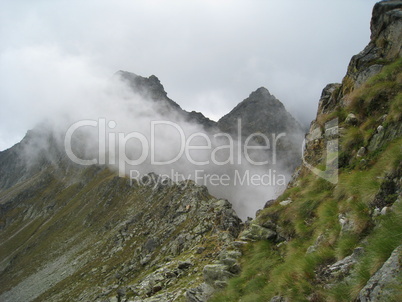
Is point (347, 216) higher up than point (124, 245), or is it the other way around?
point (347, 216)

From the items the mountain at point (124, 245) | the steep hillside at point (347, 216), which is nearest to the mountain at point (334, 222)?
the steep hillside at point (347, 216)

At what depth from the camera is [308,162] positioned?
20016 mm

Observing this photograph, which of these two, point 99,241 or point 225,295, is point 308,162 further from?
point 99,241

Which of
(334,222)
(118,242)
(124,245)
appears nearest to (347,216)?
(334,222)

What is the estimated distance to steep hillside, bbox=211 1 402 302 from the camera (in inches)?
267

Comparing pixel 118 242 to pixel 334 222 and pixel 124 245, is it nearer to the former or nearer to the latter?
pixel 124 245

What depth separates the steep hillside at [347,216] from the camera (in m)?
6.77

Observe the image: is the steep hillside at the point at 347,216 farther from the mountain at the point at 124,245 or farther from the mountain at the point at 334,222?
the mountain at the point at 124,245

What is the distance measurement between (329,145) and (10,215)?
20844cm

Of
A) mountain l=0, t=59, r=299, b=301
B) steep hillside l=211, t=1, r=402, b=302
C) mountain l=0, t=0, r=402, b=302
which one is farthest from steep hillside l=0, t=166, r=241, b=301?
steep hillside l=211, t=1, r=402, b=302

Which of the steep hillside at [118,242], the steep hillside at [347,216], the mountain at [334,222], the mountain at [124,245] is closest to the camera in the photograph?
the steep hillside at [347,216]

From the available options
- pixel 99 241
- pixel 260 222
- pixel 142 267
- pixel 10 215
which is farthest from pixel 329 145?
pixel 10 215

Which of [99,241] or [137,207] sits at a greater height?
[137,207]

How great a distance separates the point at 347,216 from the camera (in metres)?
9.33
